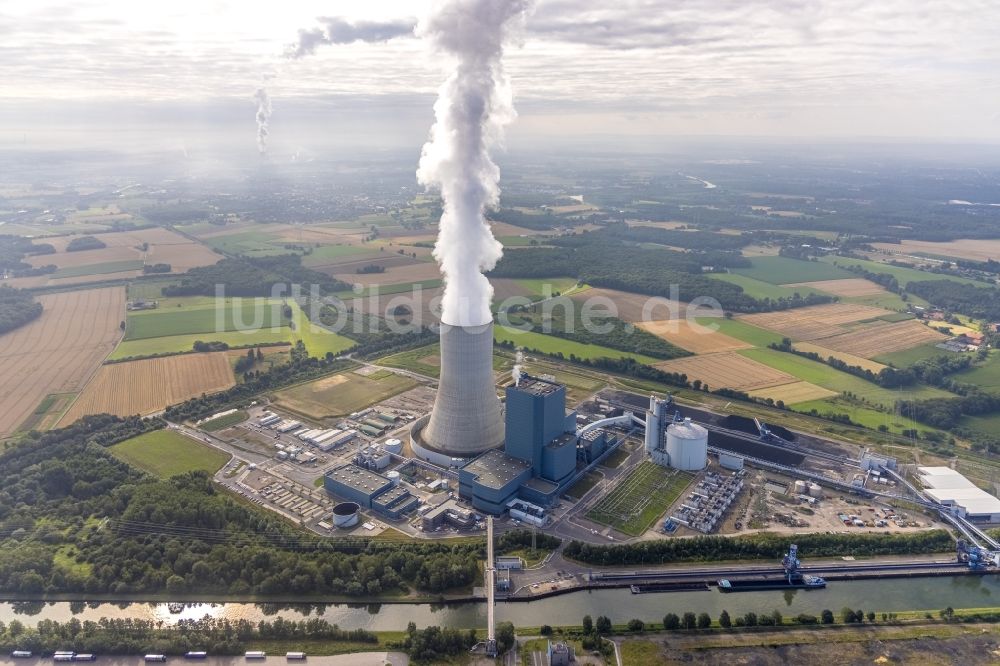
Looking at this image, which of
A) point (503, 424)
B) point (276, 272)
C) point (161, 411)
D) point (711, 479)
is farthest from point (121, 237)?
point (711, 479)

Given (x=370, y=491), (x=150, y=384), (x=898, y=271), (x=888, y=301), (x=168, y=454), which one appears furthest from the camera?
(x=898, y=271)

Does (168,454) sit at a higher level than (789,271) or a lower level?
lower

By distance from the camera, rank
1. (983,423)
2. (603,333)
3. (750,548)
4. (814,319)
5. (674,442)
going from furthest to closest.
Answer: (814,319)
(603,333)
(983,423)
(674,442)
(750,548)

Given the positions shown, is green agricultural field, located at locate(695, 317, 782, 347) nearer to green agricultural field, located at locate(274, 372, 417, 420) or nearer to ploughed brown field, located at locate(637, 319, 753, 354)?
ploughed brown field, located at locate(637, 319, 753, 354)

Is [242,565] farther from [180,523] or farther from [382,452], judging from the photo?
[382,452]

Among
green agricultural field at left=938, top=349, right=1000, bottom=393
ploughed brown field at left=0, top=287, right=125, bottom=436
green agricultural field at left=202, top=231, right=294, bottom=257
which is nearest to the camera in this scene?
ploughed brown field at left=0, top=287, right=125, bottom=436

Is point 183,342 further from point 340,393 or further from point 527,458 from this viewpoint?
point 527,458

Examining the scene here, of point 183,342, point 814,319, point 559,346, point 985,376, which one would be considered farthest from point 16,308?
point 985,376

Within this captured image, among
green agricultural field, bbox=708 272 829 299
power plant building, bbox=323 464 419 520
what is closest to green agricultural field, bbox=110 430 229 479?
power plant building, bbox=323 464 419 520
